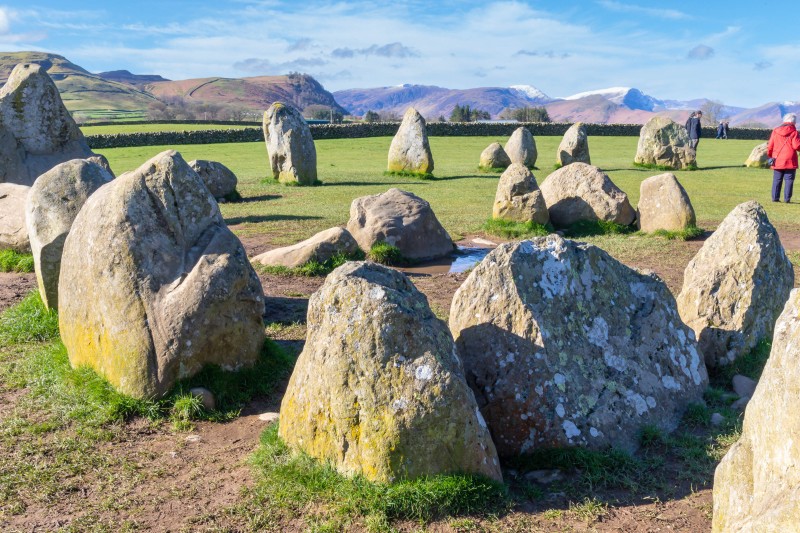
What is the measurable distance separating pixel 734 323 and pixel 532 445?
3.06 metres

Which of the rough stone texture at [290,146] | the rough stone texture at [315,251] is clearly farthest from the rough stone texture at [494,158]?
the rough stone texture at [315,251]

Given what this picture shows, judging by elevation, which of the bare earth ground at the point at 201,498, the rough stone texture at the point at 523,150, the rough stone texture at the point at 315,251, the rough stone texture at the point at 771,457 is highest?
the rough stone texture at the point at 523,150

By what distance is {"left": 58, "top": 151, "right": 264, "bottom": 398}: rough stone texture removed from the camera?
668cm

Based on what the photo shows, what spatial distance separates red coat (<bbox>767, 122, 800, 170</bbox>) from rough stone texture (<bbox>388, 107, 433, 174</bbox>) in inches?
435

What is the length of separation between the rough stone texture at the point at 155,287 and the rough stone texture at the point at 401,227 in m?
6.08

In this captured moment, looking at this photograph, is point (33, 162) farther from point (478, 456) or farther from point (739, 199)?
point (739, 199)

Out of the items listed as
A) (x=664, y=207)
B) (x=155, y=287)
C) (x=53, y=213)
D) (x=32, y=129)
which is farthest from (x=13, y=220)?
(x=664, y=207)

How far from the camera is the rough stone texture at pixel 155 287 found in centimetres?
668

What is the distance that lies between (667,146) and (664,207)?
1610 cm

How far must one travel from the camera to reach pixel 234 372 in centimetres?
721

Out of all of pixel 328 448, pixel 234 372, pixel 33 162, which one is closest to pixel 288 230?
pixel 33 162

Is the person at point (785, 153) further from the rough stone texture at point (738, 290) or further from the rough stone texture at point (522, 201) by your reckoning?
the rough stone texture at point (738, 290)

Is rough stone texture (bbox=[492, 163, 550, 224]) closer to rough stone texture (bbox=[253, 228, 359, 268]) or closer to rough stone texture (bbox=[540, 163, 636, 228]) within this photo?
rough stone texture (bbox=[540, 163, 636, 228])

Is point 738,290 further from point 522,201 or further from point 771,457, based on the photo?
point 522,201
